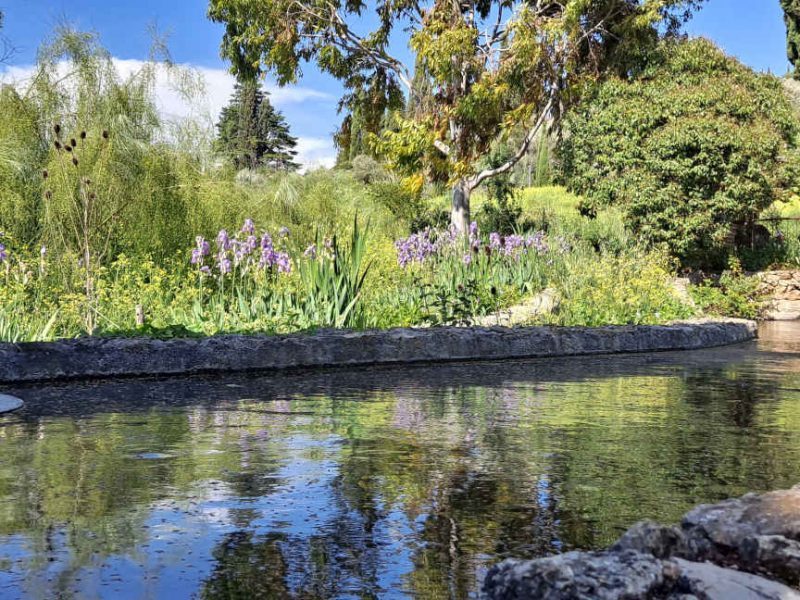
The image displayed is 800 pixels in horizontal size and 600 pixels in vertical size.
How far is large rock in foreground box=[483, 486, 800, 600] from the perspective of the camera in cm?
271

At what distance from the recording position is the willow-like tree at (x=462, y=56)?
1097 inches

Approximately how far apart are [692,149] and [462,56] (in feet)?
22.7

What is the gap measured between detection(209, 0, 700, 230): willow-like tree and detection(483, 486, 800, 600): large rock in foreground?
24562mm

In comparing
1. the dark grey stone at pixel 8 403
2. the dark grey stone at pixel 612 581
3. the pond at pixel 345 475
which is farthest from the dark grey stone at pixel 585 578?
the dark grey stone at pixel 8 403

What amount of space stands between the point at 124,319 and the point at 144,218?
11.8 feet

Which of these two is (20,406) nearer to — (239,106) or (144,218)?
(144,218)

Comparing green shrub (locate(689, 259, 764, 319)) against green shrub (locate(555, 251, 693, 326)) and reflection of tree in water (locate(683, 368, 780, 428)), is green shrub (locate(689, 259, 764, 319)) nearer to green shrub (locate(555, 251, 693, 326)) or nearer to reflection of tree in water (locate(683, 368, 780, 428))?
green shrub (locate(555, 251, 693, 326))

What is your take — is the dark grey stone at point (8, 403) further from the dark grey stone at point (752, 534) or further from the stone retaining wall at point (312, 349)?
the dark grey stone at point (752, 534)

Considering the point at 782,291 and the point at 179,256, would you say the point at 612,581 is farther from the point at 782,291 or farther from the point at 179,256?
the point at 782,291

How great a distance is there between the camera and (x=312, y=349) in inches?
428

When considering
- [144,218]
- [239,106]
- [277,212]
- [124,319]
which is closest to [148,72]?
[144,218]

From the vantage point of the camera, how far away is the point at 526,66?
2769cm

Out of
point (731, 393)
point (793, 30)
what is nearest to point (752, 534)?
point (731, 393)

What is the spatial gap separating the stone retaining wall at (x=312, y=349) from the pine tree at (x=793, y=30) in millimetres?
46961
